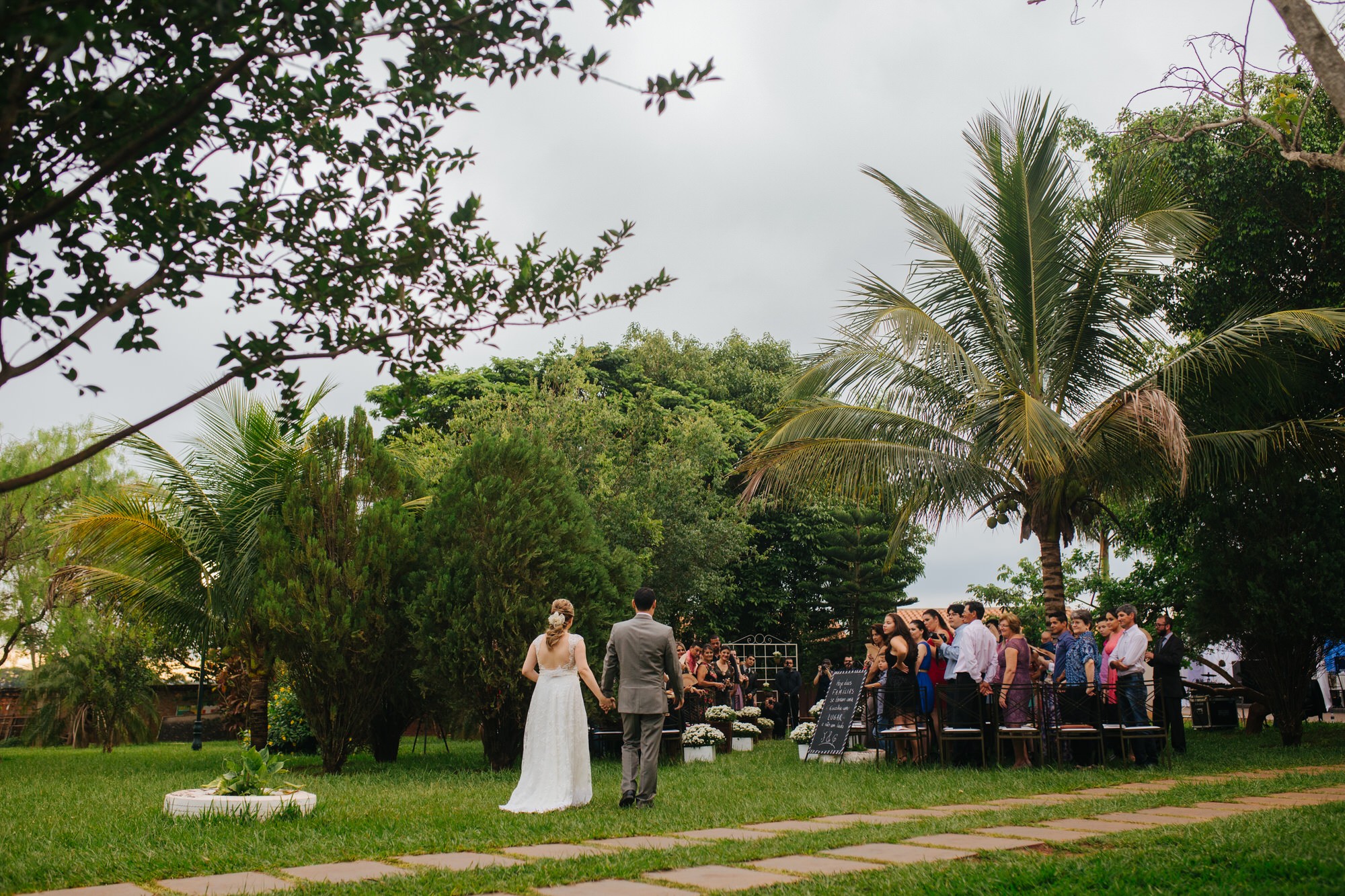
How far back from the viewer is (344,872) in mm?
5133

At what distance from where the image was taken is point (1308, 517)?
14.4 meters

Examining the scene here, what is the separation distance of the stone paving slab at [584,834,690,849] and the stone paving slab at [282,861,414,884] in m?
1.28

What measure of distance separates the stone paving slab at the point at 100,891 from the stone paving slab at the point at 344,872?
690 mm

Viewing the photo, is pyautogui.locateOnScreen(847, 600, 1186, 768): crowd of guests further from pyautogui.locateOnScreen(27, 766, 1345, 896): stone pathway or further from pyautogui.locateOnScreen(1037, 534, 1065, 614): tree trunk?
pyautogui.locateOnScreen(27, 766, 1345, 896): stone pathway

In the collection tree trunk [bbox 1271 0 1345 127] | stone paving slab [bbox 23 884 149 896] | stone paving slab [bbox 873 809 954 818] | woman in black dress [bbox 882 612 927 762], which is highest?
tree trunk [bbox 1271 0 1345 127]

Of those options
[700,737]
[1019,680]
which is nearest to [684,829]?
[1019,680]

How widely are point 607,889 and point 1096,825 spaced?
3565mm

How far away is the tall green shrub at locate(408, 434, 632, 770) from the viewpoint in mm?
12062

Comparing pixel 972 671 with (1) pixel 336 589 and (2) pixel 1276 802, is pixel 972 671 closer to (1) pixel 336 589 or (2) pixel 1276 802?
(2) pixel 1276 802

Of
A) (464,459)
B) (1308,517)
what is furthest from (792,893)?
(1308,517)

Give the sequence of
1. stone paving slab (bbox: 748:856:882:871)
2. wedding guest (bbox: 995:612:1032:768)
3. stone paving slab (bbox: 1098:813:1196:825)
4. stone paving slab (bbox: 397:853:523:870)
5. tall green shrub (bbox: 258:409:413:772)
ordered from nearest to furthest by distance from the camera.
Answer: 1. stone paving slab (bbox: 748:856:882:871)
2. stone paving slab (bbox: 397:853:523:870)
3. stone paving slab (bbox: 1098:813:1196:825)
4. wedding guest (bbox: 995:612:1032:768)
5. tall green shrub (bbox: 258:409:413:772)

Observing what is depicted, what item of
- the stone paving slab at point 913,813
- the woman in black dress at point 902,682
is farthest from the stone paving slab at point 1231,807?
the woman in black dress at point 902,682

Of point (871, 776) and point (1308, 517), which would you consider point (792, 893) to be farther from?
point (1308, 517)

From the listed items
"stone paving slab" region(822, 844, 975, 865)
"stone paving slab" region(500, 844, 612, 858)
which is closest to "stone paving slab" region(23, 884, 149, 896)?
"stone paving slab" region(500, 844, 612, 858)
